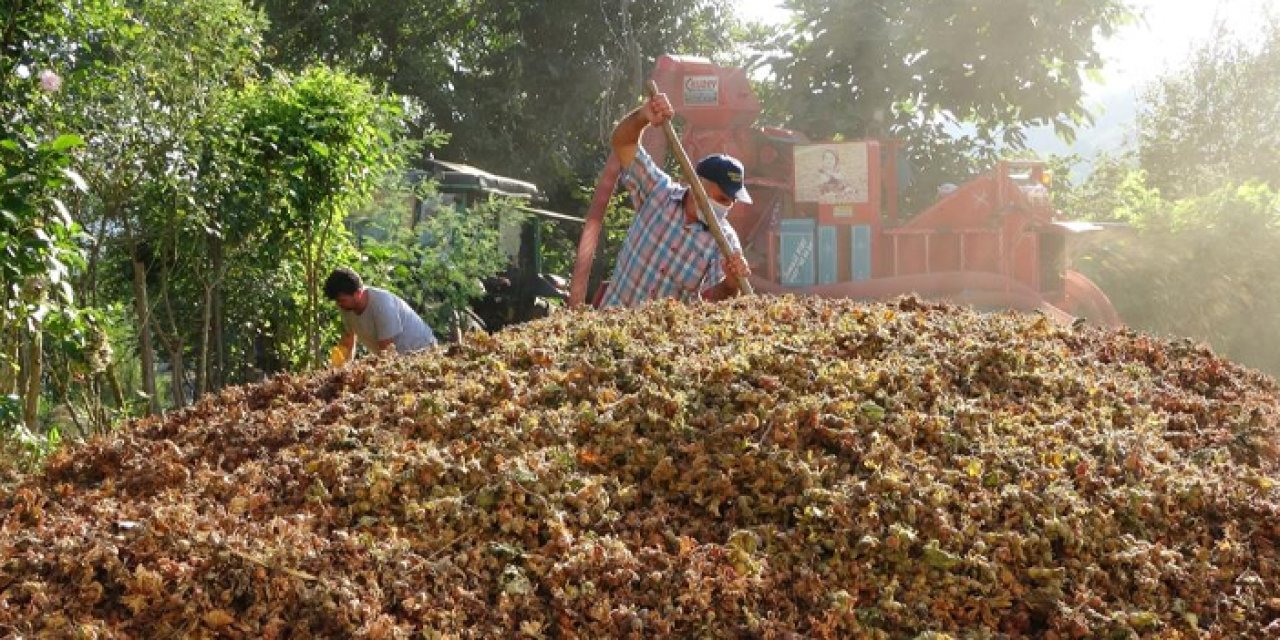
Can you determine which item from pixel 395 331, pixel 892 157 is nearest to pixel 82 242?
pixel 395 331

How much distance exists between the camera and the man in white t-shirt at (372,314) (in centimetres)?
590

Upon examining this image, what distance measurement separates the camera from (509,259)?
1055 cm

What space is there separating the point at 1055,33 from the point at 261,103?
37.3 feet

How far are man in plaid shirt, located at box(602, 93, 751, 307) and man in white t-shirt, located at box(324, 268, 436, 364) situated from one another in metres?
1.01

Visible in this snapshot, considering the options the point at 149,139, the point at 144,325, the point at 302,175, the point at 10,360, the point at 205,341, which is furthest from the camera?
the point at 302,175

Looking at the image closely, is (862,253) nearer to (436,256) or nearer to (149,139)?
(436,256)

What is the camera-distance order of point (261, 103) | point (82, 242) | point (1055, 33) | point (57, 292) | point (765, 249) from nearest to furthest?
point (57, 292) < point (82, 242) < point (261, 103) < point (765, 249) < point (1055, 33)

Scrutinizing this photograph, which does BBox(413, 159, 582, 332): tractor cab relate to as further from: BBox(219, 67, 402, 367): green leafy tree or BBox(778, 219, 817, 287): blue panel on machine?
BBox(219, 67, 402, 367): green leafy tree

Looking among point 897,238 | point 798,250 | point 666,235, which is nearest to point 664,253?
point 666,235

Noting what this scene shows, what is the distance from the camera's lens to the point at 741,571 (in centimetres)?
231

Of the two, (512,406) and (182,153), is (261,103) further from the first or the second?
(512,406)

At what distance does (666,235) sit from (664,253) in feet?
0.25

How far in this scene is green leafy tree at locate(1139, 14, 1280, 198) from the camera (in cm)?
2495

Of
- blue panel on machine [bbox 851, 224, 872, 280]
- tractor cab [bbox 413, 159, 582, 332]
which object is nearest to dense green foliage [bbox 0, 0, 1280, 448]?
tractor cab [bbox 413, 159, 582, 332]
